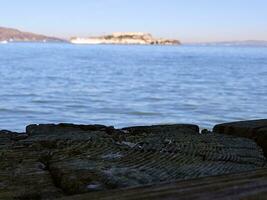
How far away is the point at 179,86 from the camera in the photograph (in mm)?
31750

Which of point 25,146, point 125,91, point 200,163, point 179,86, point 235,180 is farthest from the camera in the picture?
point 179,86

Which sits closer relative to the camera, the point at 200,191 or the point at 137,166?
the point at 200,191

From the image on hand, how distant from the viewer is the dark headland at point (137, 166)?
1601mm

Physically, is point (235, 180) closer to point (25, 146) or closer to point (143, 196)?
point (143, 196)

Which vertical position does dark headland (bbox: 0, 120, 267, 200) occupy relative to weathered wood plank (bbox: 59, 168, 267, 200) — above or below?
below

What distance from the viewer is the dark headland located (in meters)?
1.60

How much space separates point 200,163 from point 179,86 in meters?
29.3

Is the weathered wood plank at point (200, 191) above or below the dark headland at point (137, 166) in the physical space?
above

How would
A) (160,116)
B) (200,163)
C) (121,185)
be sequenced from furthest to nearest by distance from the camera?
(160,116), (200,163), (121,185)

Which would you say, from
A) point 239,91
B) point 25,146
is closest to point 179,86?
point 239,91

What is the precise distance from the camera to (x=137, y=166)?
2.45m

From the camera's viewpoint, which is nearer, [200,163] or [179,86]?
[200,163]

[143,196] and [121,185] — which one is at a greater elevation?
[143,196]

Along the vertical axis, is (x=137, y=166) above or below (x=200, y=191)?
below
